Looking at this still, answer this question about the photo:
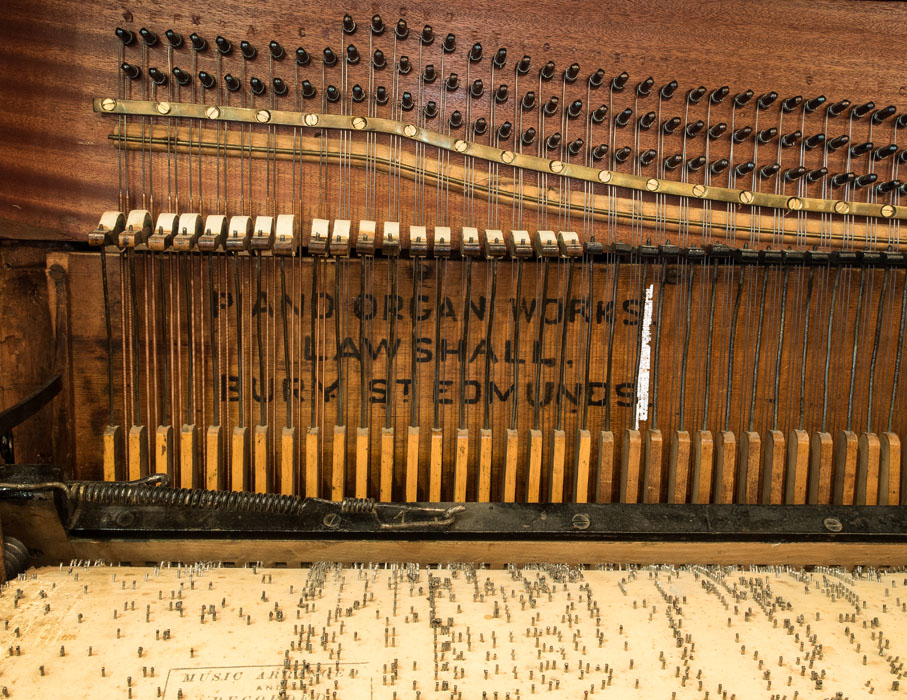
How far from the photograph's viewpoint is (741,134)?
269cm

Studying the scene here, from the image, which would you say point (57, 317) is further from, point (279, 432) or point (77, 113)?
point (279, 432)

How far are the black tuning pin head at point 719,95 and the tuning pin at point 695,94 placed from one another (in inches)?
1.8

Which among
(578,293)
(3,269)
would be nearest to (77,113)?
(3,269)

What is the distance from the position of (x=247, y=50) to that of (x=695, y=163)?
164 centimetres

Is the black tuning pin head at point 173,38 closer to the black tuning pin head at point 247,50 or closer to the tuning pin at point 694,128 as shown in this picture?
the black tuning pin head at point 247,50

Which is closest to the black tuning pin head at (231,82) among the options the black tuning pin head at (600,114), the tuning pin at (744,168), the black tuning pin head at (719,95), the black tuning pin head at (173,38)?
the black tuning pin head at (173,38)

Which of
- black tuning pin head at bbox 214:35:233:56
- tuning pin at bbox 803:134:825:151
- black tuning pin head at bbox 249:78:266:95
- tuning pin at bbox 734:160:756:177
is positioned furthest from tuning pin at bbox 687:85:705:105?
black tuning pin head at bbox 214:35:233:56

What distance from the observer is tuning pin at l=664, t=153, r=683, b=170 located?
268 cm

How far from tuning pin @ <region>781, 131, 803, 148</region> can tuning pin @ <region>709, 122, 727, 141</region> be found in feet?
0.74

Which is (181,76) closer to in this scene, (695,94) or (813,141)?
(695,94)

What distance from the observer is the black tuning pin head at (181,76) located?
8.26 feet

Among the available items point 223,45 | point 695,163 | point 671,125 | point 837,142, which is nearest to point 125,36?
point 223,45

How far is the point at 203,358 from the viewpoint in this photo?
262cm

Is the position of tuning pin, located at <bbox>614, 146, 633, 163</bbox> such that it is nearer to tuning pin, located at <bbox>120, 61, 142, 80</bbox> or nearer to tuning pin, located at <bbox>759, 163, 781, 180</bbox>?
tuning pin, located at <bbox>759, 163, 781, 180</bbox>
